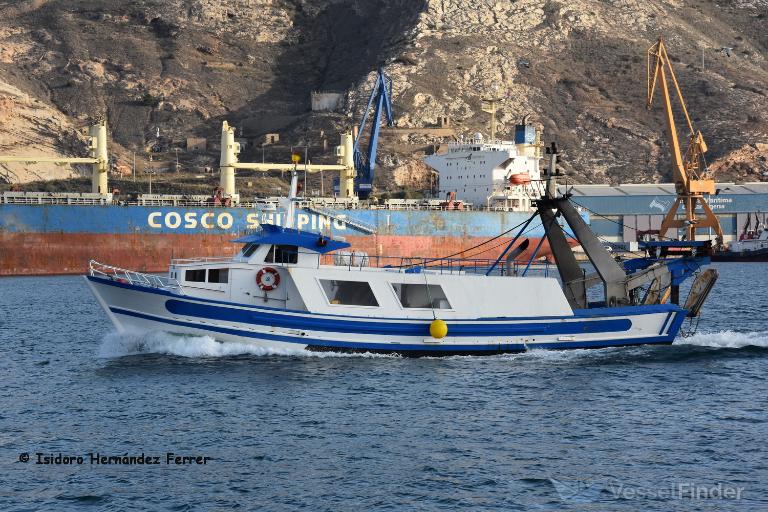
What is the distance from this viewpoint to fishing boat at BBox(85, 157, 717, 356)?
35.9 meters

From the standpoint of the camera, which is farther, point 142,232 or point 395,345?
point 142,232

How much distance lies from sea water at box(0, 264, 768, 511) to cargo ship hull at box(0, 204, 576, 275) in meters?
39.6

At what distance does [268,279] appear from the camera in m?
36.4

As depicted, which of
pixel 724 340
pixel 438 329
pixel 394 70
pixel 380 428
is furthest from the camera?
pixel 394 70

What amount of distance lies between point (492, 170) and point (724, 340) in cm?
5623

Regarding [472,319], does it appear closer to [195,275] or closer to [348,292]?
[348,292]

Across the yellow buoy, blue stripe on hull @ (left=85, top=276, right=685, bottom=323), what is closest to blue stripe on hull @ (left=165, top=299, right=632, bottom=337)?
blue stripe on hull @ (left=85, top=276, right=685, bottom=323)

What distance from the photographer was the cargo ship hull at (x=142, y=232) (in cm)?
7900

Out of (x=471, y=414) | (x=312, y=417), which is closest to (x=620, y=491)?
(x=471, y=414)

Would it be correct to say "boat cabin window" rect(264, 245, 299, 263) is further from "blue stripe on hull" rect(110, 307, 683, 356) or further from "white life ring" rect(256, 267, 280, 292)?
"blue stripe on hull" rect(110, 307, 683, 356)

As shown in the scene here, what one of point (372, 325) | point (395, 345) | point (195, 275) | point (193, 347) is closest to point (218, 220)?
point (195, 275)

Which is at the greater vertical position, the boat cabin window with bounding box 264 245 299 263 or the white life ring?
the boat cabin window with bounding box 264 245 299 263

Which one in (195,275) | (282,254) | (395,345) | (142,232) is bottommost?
(395,345)

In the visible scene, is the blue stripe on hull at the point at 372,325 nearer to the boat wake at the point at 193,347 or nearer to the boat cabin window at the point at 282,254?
the boat wake at the point at 193,347
